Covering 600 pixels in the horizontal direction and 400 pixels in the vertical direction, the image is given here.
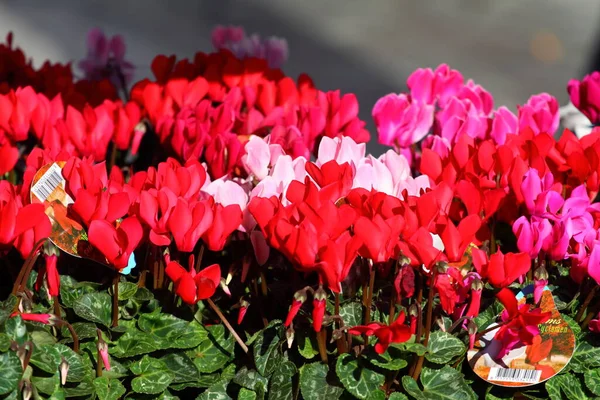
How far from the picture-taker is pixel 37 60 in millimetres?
6246

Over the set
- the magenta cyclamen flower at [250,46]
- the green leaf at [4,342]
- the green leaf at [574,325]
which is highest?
the magenta cyclamen flower at [250,46]

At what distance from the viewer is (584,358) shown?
1.60m

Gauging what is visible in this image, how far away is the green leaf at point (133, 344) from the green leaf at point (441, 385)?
46cm

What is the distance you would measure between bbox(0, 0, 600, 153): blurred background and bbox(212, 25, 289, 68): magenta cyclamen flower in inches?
120

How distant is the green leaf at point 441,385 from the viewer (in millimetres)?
1480

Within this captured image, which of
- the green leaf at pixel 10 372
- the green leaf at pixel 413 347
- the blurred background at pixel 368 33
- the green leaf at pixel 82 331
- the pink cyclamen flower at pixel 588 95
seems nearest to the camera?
the green leaf at pixel 10 372

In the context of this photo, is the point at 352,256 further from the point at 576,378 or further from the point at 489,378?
the point at 576,378

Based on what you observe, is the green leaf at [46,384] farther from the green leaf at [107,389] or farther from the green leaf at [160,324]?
the green leaf at [160,324]

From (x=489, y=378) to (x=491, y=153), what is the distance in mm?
513

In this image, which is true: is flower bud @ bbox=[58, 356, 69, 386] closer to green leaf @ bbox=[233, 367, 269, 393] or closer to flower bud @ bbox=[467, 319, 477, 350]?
green leaf @ bbox=[233, 367, 269, 393]

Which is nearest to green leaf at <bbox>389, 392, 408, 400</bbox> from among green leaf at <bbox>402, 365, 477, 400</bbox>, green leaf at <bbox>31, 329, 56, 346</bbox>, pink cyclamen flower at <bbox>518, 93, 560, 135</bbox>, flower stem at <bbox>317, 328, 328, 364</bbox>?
green leaf at <bbox>402, 365, 477, 400</bbox>

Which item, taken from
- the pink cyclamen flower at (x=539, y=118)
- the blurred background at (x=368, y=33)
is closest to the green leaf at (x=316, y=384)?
the pink cyclamen flower at (x=539, y=118)

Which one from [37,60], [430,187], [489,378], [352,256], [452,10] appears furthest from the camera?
[452,10]

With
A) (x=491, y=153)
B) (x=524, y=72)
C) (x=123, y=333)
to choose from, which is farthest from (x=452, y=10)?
(x=123, y=333)
